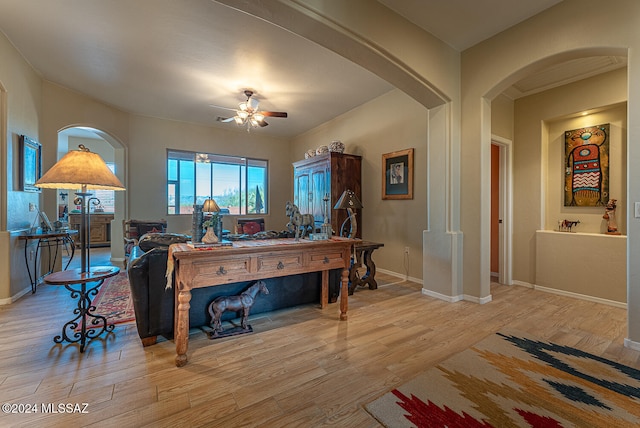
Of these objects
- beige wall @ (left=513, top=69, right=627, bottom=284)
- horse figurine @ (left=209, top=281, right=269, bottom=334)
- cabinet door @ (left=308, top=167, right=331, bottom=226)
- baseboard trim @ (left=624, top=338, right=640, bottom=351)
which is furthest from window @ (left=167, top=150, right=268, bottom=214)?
baseboard trim @ (left=624, top=338, right=640, bottom=351)

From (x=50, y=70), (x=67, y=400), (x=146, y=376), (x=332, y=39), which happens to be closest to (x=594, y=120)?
(x=332, y=39)

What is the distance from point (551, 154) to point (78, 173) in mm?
5424

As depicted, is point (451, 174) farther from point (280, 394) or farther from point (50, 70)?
point (50, 70)

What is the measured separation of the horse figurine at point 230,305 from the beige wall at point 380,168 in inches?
108

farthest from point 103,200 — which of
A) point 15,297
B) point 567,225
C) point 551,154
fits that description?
point 567,225


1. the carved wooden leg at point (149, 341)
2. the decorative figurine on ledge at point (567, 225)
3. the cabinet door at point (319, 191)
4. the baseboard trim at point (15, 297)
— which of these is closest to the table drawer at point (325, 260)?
the carved wooden leg at point (149, 341)

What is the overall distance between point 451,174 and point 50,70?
5606mm

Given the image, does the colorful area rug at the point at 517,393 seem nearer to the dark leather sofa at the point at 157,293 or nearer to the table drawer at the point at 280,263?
the table drawer at the point at 280,263

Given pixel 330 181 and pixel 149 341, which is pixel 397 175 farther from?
pixel 149 341

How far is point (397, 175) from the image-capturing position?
4.53m

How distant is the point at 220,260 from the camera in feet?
6.90

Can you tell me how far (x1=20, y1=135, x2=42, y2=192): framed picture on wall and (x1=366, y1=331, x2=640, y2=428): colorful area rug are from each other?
471 cm

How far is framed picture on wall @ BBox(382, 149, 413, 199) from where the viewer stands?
4.32 metres

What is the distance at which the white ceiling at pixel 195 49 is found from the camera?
2.67m
